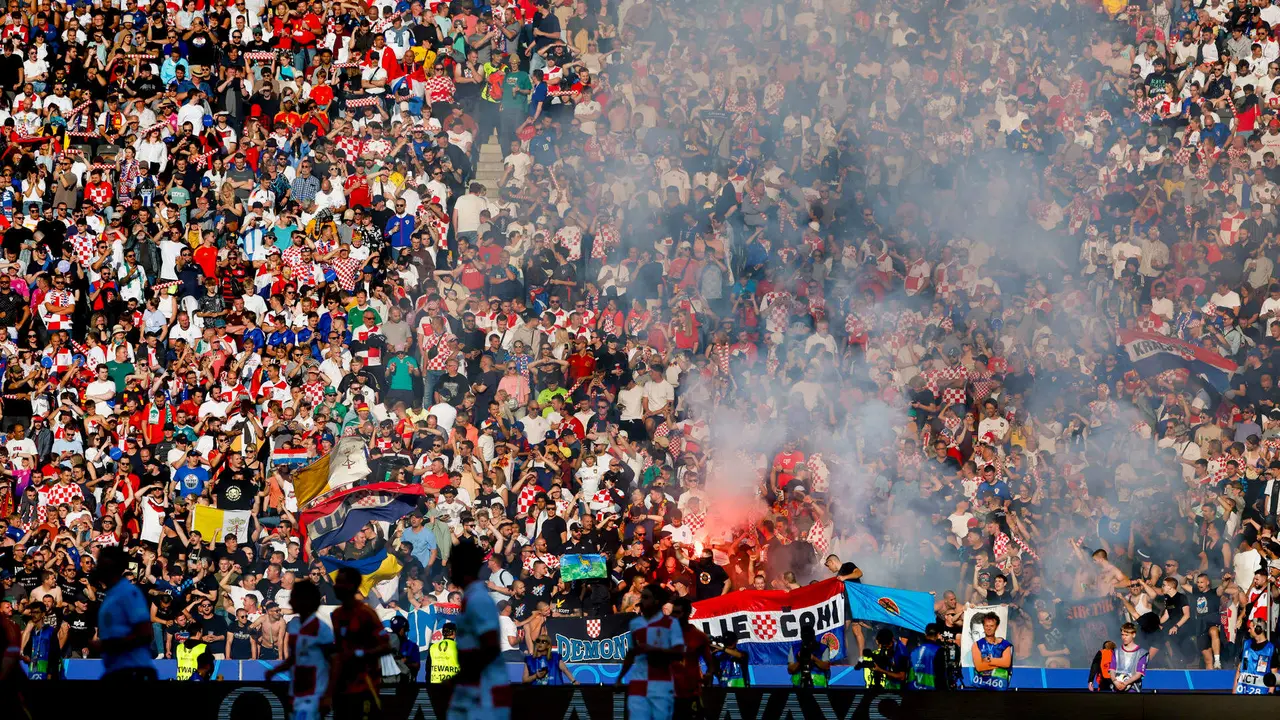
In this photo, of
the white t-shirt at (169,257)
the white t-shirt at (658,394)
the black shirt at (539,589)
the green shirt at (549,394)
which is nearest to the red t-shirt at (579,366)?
the green shirt at (549,394)

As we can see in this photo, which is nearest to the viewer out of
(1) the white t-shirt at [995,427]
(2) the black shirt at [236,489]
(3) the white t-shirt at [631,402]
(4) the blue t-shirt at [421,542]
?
(4) the blue t-shirt at [421,542]

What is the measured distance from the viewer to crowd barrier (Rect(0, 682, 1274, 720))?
14.2 meters

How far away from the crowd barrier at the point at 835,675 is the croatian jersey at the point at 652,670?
4443 mm

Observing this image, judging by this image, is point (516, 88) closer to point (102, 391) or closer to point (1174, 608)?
point (102, 391)

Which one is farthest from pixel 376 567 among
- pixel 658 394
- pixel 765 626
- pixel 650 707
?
pixel 650 707

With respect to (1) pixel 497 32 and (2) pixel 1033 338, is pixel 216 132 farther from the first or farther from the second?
(2) pixel 1033 338

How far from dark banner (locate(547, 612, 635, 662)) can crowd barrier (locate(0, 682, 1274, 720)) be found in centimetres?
329

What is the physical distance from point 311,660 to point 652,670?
8.70 ft

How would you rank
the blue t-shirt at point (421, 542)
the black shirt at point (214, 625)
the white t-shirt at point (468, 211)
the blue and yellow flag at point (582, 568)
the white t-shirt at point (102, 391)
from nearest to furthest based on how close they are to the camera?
the black shirt at point (214, 625) < the blue and yellow flag at point (582, 568) < the blue t-shirt at point (421, 542) < the white t-shirt at point (102, 391) < the white t-shirt at point (468, 211)

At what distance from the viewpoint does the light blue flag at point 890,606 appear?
1758 cm

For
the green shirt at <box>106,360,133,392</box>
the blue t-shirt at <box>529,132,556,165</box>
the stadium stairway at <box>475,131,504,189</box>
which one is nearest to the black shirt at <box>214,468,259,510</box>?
the green shirt at <box>106,360,133,392</box>

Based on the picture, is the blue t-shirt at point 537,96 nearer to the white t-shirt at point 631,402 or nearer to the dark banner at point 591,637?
the white t-shirt at point 631,402

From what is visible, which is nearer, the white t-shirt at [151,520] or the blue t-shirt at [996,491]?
the white t-shirt at [151,520]

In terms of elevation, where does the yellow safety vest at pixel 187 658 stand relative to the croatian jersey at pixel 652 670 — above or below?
above
